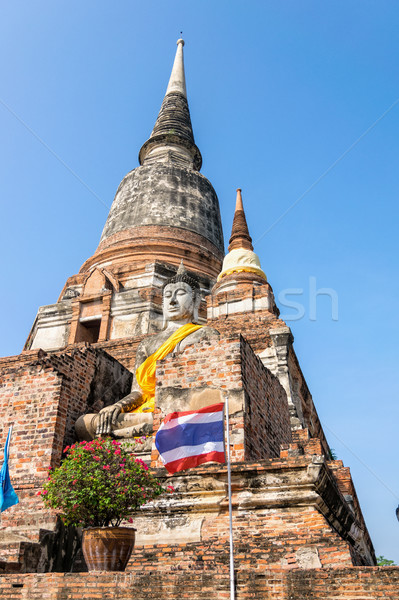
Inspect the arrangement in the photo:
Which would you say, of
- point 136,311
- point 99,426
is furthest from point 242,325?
point 99,426

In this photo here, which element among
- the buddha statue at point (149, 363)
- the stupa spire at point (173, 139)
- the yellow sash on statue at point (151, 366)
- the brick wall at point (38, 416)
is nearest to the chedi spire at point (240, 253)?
the buddha statue at point (149, 363)

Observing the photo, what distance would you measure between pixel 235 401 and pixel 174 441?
3.68 ft

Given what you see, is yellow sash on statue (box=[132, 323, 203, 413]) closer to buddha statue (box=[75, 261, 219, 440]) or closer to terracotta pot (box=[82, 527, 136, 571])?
buddha statue (box=[75, 261, 219, 440])

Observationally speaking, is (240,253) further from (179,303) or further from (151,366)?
(151,366)

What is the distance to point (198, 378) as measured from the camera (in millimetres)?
7324

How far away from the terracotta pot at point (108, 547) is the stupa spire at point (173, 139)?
2037cm

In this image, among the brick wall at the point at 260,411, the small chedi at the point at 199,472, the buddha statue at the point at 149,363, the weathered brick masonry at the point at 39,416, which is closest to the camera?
the small chedi at the point at 199,472

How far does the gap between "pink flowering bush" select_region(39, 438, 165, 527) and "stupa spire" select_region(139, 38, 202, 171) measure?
778 inches

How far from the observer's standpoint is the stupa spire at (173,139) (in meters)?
25.0

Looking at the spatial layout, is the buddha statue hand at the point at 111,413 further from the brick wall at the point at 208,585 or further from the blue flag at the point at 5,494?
the brick wall at the point at 208,585

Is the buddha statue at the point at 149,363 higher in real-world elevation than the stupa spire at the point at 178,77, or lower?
lower

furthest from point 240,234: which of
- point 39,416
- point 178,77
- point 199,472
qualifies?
point 178,77

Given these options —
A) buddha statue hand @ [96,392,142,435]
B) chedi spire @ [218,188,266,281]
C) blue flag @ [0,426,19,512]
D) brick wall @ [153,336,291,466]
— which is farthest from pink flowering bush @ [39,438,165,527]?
chedi spire @ [218,188,266,281]

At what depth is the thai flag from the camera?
5.96 meters
